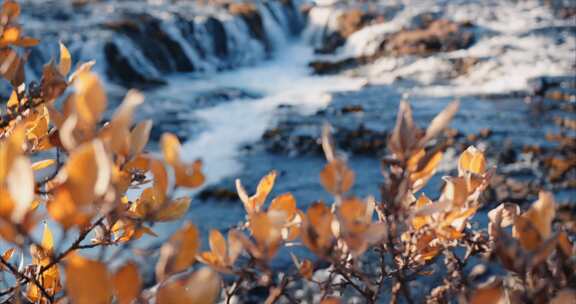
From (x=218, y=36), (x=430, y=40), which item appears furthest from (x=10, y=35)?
(x=430, y=40)

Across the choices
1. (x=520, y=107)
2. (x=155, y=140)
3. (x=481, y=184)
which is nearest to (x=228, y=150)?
(x=155, y=140)

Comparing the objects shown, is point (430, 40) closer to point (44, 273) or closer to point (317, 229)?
point (44, 273)

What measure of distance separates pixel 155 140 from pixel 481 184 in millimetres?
7100

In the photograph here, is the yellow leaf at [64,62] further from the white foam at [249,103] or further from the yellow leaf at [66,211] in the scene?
the white foam at [249,103]

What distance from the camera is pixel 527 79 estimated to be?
9.52 metres

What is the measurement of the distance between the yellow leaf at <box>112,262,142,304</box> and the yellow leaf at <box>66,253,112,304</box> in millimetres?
22

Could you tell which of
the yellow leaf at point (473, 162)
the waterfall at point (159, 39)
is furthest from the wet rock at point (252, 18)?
the yellow leaf at point (473, 162)

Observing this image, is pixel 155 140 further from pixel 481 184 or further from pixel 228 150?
pixel 481 184

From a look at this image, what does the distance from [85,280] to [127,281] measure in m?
0.04

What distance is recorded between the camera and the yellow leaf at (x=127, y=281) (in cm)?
42

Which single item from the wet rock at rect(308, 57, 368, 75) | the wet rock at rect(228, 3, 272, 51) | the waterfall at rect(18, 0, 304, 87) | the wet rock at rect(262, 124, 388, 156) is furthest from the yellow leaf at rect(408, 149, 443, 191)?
the wet rock at rect(228, 3, 272, 51)

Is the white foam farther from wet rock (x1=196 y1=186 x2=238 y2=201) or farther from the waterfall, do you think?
the waterfall

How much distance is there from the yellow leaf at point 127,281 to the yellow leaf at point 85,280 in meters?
0.02

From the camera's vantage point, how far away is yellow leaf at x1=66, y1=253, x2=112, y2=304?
384mm
